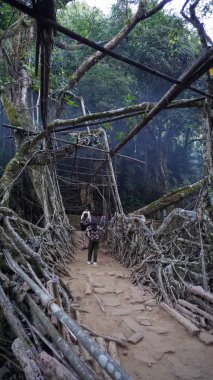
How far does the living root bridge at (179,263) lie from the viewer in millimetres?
3400

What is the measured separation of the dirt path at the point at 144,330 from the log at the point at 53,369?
0.74 meters

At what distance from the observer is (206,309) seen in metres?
3.28

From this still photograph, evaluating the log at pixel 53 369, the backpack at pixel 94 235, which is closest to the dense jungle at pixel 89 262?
the log at pixel 53 369

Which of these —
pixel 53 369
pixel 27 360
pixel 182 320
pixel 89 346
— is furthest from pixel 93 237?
pixel 89 346

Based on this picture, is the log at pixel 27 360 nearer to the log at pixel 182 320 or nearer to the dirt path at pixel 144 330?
the dirt path at pixel 144 330

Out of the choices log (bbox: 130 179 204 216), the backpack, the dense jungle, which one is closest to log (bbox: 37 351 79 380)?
the dense jungle

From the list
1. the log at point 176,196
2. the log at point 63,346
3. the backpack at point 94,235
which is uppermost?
the log at point 176,196

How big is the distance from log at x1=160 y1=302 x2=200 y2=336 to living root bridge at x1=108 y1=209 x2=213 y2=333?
14 mm

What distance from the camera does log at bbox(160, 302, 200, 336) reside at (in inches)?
119

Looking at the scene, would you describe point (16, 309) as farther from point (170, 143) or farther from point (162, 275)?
point (170, 143)

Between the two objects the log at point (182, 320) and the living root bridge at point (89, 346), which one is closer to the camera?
the living root bridge at point (89, 346)

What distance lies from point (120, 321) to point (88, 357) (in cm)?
105

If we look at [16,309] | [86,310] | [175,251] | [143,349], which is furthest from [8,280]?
[175,251]

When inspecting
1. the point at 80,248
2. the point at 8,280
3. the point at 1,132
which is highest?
the point at 1,132
